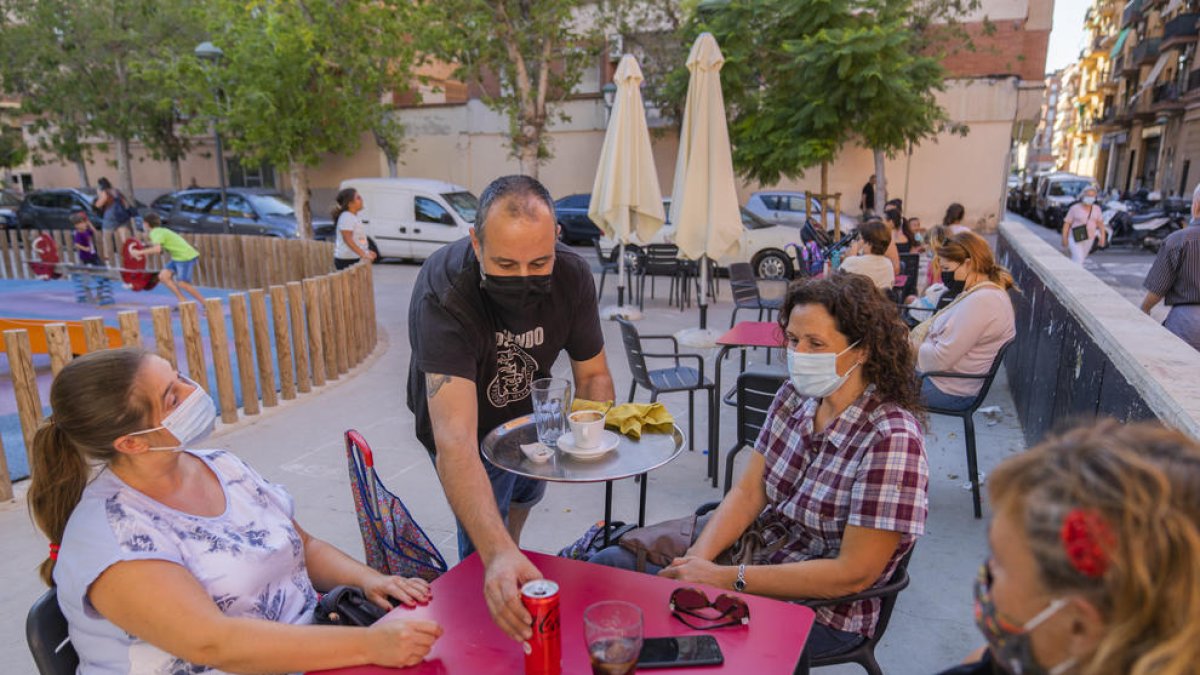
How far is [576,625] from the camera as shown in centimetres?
164

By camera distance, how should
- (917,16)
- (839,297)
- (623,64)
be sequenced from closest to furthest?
(839,297)
(623,64)
(917,16)

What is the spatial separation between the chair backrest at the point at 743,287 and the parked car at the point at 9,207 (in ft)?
64.9

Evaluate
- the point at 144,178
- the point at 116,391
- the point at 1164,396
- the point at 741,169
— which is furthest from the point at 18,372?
the point at 144,178

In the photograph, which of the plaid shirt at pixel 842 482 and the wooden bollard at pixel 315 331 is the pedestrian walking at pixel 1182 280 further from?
the wooden bollard at pixel 315 331

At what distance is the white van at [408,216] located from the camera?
48.8ft

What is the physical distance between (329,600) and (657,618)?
0.96 metres

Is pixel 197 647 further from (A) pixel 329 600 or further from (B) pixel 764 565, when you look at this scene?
(B) pixel 764 565

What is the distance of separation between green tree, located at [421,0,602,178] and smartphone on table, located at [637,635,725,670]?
13506 millimetres

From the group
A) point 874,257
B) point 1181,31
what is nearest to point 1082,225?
point 874,257

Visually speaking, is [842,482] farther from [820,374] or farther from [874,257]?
[874,257]

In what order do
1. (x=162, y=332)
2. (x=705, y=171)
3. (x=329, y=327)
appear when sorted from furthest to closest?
(x=705, y=171) < (x=329, y=327) < (x=162, y=332)

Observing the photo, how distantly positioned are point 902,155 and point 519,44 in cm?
1191

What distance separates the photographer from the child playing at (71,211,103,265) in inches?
449

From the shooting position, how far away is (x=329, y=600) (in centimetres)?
201
